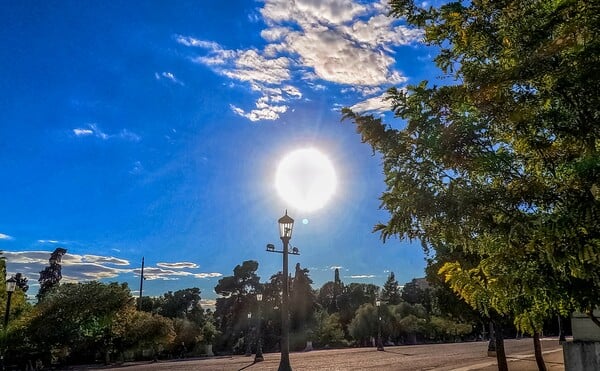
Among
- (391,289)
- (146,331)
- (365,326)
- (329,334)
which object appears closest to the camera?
(146,331)

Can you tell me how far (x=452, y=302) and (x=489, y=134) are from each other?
994 centimetres

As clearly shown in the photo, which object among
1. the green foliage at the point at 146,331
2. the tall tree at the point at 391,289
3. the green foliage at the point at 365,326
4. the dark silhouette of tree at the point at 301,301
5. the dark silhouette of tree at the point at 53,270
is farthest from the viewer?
the tall tree at the point at 391,289

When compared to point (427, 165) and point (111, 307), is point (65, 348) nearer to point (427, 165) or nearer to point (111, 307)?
point (111, 307)

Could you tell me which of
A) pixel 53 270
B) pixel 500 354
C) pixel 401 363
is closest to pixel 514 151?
pixel 500 354

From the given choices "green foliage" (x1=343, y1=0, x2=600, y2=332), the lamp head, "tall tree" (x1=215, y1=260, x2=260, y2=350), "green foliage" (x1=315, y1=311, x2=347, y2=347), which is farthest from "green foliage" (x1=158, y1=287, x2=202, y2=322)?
"green foliage" (x1=343, y1=0, x2=600, y2=332)

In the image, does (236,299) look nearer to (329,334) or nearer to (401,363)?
(329,334)

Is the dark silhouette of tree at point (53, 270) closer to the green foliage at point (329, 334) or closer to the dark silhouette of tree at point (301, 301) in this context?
the dark silhouette of tree at point (301, 301)

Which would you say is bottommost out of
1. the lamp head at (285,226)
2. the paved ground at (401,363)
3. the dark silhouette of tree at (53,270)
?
the paved ground at (401,363)

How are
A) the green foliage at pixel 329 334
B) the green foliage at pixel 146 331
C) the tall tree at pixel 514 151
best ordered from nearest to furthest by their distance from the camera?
1. the tall tree at pixel 514 151
2. the green foliage at pixel 146 331
3. the green foliage at pixel 329 334

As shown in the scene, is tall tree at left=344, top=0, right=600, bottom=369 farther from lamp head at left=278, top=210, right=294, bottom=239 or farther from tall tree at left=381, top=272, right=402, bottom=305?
tall tree at left=381, top=272, right=402, bottom=305

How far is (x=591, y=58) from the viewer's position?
10.7 feet

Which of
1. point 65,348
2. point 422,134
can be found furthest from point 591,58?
point 65,348

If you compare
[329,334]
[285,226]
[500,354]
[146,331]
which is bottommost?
[329,334]

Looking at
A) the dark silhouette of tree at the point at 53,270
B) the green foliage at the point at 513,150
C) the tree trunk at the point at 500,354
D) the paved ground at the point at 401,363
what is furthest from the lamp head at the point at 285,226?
the dark silhouette of tree at the point at 53,270
